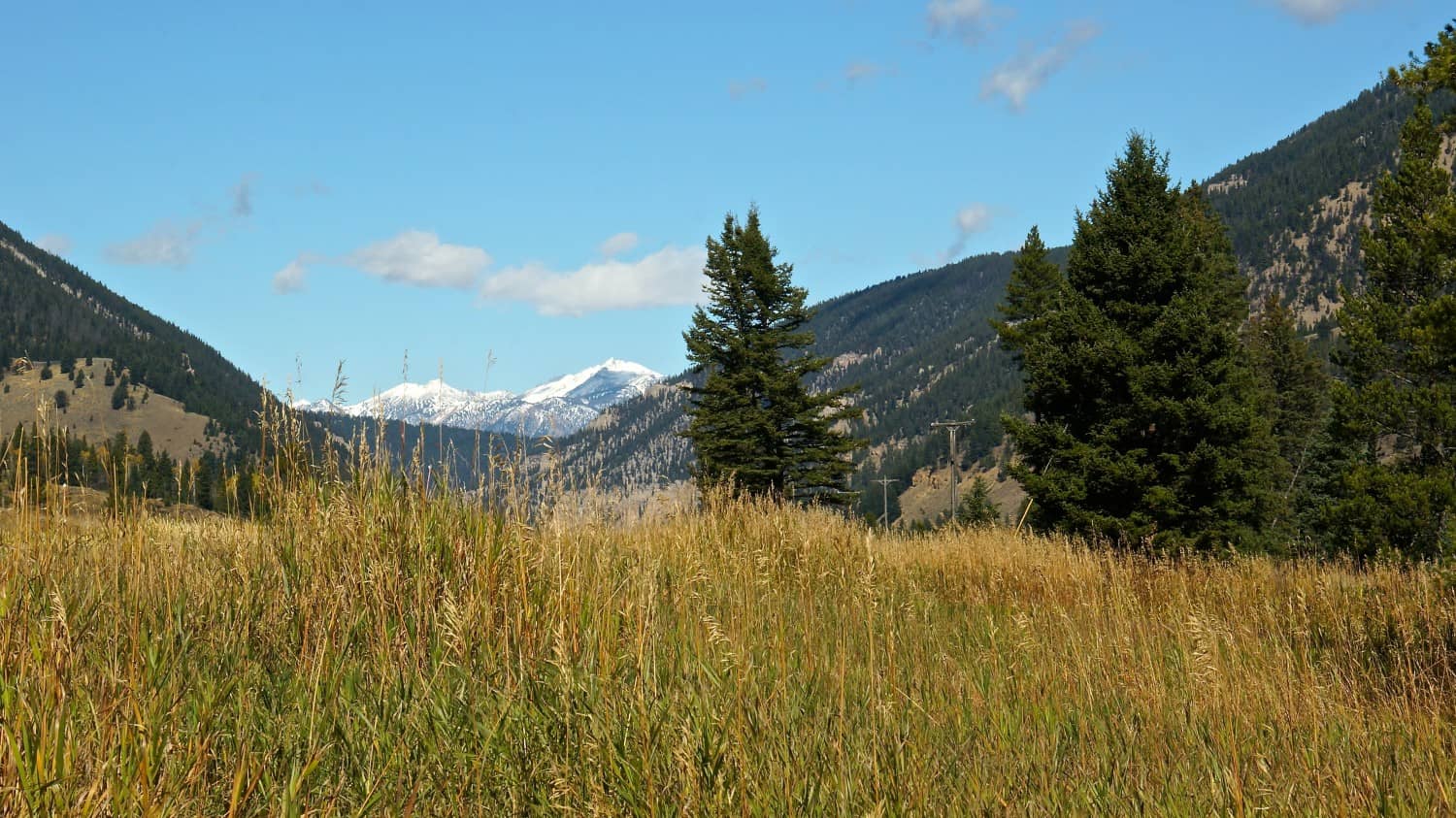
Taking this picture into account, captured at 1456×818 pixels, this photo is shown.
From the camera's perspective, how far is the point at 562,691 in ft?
11.7

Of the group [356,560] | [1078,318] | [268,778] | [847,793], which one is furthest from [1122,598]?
[1078,318]

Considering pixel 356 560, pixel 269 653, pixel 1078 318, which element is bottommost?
pixel 269 653

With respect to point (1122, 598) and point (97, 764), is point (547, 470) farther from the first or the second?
point (1122, 598)

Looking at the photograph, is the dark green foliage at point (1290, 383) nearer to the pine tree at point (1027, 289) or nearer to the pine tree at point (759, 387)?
the pine tree at point (1027, 289)

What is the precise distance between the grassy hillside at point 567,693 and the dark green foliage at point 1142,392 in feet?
70.9

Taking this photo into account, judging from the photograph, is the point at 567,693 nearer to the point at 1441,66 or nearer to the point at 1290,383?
the point at 1441,66

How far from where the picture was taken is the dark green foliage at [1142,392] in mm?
27141

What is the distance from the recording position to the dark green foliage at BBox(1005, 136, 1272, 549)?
89.0 feet

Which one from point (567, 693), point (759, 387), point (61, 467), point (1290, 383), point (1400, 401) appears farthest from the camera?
point (1290, 383)

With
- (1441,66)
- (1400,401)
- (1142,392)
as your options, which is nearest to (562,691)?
(1441,66)

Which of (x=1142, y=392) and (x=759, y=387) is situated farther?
(x=759, y=387)

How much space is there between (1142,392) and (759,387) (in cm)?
1830

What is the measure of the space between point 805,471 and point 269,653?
38286 mm

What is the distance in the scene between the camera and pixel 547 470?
18.0 ft
